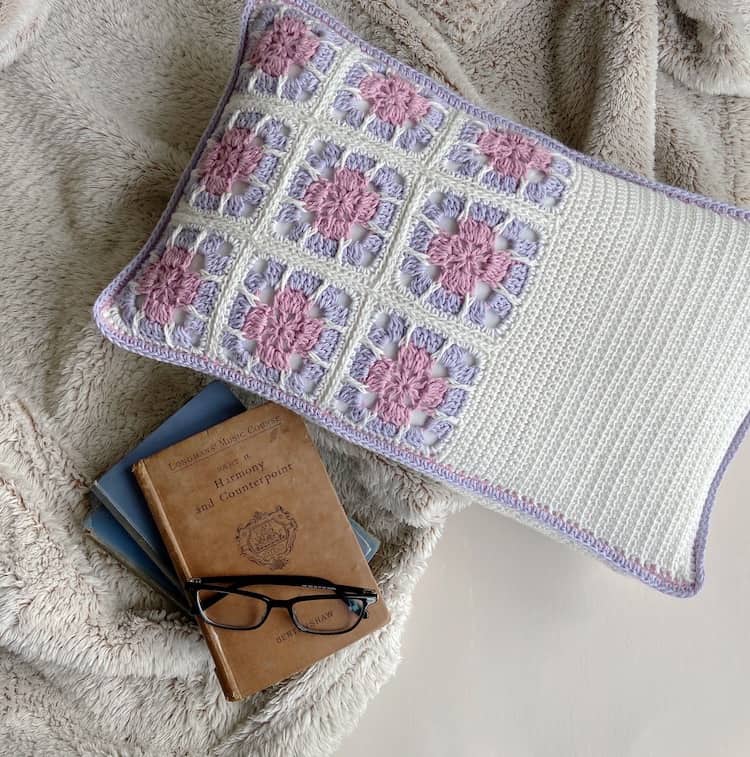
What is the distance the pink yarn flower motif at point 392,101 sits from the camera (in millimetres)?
730

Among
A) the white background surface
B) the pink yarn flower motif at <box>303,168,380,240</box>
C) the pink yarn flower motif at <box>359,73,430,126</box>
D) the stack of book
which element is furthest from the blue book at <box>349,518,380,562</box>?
the pink yarn flower motif at <box>359,73,430,126</box>

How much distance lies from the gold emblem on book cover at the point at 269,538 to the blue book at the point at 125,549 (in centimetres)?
11

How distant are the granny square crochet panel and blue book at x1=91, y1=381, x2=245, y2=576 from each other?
0.32 ft

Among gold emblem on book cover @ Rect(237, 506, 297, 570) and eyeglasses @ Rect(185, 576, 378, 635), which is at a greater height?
gold emblem on book cover @ Rect(237, 506, 297, 570)

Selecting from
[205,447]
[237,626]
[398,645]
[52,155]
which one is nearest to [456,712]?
[398,645]

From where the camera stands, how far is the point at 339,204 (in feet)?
2.33

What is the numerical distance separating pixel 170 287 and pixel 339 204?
0.63 feet

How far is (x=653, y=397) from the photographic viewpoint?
718mm

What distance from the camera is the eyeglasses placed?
759mm

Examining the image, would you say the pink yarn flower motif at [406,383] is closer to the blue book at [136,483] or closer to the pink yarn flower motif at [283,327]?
the pink yarn flower motif at [283,327]

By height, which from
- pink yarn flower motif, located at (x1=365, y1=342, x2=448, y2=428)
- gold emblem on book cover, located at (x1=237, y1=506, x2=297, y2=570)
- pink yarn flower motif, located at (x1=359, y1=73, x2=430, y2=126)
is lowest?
gold emblem on book cover, located at (x1=237, y1=506, x2=297, y2=570)

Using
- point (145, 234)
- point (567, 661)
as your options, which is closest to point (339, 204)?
point (145, 234)

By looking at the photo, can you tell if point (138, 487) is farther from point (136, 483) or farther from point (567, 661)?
point (567, 661)

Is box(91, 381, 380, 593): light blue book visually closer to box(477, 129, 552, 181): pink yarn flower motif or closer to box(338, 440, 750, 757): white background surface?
box(338, 440, 750, 757): white background surface
